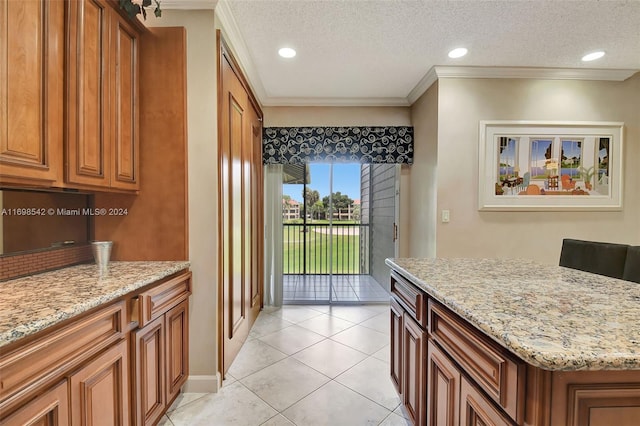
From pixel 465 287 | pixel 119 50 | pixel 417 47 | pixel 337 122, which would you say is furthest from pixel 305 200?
pixel 465 287

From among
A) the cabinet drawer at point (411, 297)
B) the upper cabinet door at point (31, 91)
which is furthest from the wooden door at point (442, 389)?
the upper cabinet door at point (31, 91)

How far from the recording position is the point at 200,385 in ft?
6.57

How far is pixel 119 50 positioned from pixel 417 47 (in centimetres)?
220

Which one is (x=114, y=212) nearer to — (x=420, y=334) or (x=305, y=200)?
(x=420, y=334)

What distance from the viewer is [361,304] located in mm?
3943

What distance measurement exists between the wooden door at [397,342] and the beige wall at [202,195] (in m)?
1.18

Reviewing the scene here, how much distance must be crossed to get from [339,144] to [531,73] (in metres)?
2.08

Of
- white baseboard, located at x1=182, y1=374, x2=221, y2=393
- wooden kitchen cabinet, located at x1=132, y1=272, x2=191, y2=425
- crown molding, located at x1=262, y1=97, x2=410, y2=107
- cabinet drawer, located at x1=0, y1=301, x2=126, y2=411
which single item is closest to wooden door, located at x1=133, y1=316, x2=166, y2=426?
wooden kitchen cabinet, located at x1=132, y1=272, x2=191, y2=425

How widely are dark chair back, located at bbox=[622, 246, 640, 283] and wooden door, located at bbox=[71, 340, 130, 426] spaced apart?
8.81ft

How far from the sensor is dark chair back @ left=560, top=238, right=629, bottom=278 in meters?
1.80

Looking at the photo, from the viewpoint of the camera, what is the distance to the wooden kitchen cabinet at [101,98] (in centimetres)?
138

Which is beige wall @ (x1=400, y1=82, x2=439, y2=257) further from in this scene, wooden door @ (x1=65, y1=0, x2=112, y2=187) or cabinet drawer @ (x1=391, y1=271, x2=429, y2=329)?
wooden door @ (x1=65, y1=0, x2=112, y2=187)

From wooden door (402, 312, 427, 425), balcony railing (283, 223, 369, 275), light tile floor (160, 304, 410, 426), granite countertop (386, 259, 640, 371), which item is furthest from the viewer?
balcony railing (283, 223, 369, 275)

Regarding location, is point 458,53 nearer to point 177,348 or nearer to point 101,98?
point 101,98
